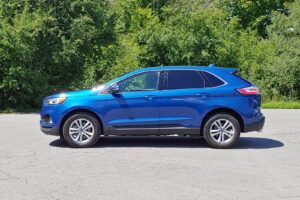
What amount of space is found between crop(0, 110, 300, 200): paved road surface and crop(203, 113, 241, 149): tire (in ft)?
0.79

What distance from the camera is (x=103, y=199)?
21.8 feet

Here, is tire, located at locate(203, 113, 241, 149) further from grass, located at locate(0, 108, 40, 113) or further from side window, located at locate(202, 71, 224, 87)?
grass, located at locate(0, 108, 40, 113)

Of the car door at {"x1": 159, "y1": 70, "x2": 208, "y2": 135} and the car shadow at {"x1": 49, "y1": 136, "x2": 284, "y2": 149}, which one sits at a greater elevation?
the car door at {"x1": 159, "y1": 70, "x2": 208, "y2": 135}

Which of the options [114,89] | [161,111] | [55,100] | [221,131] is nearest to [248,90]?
[221,131]

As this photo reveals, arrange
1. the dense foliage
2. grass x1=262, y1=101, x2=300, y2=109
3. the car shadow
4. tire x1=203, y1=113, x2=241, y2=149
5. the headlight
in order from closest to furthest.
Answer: tire x1=203, y1=113, x2=241, y2=149, the headlight, the car shadow, the dense foliage, grass x1=262, y1=101, x2=300, y2=109

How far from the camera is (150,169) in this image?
847 centimetres

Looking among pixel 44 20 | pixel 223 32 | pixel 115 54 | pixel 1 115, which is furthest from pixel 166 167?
pixel 223 32

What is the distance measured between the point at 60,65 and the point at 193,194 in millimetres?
13922

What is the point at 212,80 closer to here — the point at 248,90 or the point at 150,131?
the point at 248,90

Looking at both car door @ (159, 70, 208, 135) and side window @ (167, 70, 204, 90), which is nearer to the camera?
car door @ (159, 70, 208, 135)

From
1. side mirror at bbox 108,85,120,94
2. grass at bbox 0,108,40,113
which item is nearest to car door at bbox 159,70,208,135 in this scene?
Result: side mirror at bbox 108,85,120,94

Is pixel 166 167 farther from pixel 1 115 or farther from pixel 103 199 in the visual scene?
pixel 1 115

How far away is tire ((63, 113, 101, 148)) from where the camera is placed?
34.8 feet

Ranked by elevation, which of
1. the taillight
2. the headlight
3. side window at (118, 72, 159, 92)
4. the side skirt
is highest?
side window at (118, 72, 159, 92)
